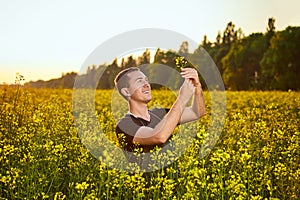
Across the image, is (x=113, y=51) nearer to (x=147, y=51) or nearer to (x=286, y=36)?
(x=147, y=51)

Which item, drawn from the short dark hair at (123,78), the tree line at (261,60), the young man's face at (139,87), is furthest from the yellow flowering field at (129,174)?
the tree line at (261,60)

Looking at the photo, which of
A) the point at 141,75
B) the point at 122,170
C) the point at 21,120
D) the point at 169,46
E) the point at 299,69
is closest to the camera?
the point at 122,170

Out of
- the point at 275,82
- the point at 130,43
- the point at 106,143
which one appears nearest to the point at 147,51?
the point at 130,43

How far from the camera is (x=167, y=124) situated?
4.02 meters

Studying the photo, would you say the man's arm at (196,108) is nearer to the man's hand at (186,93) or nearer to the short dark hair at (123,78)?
the man's hand at (186,93)

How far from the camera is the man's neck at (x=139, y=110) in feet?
14.9

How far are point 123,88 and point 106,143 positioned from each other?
0.58m

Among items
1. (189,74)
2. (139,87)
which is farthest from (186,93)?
(139,87)

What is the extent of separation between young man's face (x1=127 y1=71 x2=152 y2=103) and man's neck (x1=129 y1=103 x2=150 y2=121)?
0.22ft

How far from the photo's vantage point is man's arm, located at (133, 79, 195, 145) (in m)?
3.93

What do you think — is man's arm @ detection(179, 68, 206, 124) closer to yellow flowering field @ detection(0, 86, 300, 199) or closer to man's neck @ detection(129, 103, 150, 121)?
yellow flowering field @ detection(0, 86, 300, 199)

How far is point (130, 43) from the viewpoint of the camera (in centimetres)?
506

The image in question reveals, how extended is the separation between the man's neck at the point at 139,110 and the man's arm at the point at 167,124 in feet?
0.76

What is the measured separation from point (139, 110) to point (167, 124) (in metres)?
0.59
